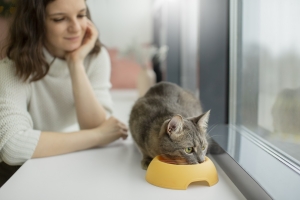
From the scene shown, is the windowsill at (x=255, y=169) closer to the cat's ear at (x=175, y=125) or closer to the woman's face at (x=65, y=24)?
the cat's ear at (x=175, y=125)

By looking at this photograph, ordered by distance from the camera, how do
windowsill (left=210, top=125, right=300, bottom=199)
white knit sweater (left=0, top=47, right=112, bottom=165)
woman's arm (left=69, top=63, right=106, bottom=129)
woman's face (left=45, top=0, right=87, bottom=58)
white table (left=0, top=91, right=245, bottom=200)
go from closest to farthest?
windowsill (left=210, top=125, right=300, bottom=199), white table (left=0, top=91, right=245, bottom=200), white knit sweater (left=0, top=47, right=112, bottom=165), woman's face (left=45, top=0, right=87, bottom=58), woman's arm (left=69, top=63, right=106, bottom=129)

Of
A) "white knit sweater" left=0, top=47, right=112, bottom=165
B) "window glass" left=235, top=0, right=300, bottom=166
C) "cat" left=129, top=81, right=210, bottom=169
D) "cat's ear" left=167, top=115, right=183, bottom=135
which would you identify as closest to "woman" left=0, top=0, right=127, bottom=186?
"white knit sweater" left=0, top=47, right=112, bottom=165

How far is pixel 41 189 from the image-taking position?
35.7 inches

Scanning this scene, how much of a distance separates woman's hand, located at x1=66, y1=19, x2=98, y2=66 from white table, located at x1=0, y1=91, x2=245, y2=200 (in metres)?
0.45

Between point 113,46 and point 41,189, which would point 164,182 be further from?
point 113,46

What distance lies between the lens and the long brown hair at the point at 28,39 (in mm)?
1293

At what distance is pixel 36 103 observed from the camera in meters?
1.46

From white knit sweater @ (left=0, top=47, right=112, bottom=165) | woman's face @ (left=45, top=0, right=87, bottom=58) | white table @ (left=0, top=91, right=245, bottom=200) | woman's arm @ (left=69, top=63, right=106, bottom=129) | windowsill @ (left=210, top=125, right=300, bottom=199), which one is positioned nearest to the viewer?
windowsill @ (left=210, top=125, right=300, bottom=199)

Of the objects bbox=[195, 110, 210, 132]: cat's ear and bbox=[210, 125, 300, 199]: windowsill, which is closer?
bbox=[210, 125, 300, 199]: windowsill

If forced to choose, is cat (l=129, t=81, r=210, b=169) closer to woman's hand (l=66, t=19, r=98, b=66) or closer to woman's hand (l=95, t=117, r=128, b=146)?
woman's hand (l=95, t=117, r=128, b=146)

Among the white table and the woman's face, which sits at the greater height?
the woman's face

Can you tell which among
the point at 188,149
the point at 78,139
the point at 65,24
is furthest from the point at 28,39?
the point at 188,149

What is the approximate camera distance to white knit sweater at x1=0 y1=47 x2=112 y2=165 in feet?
3.77

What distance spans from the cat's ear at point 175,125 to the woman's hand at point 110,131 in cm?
41
